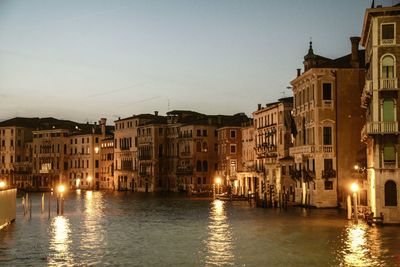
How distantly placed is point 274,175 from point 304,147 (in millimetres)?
13199

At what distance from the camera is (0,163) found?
127125 millimetres

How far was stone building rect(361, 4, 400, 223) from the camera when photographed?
3272 centimetres

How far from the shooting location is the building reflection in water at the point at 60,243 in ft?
81.3

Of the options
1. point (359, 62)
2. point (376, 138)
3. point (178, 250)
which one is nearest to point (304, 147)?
point (359, 62)

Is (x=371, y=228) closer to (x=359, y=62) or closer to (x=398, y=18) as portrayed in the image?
(x=398, y=18)

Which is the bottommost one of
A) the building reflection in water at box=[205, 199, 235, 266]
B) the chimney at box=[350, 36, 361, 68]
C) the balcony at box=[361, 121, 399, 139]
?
the building reflection in water at box=[205, 199, 235, 266]

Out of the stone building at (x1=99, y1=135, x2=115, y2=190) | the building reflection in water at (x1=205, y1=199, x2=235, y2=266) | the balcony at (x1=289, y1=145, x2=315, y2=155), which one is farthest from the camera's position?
the stone building at (x1=99, y1=135, x2=115, y2=190)

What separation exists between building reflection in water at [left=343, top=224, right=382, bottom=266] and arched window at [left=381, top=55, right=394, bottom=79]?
737 cm

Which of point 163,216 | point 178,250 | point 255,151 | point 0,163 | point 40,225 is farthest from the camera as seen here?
point 0,163

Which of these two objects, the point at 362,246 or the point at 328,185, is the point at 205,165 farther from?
the point at 362,246

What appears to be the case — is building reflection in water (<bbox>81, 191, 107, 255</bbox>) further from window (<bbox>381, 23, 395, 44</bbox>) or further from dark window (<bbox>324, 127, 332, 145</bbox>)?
window (<bbox>381, 23, 395, 44</bbox>)

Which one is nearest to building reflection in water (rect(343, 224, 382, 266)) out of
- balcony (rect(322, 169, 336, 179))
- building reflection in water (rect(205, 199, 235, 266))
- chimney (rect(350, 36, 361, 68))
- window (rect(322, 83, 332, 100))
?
building reflection in water (rect(205, 199, 235, 266))

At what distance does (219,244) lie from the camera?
94.8ft

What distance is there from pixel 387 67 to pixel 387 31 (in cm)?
173
